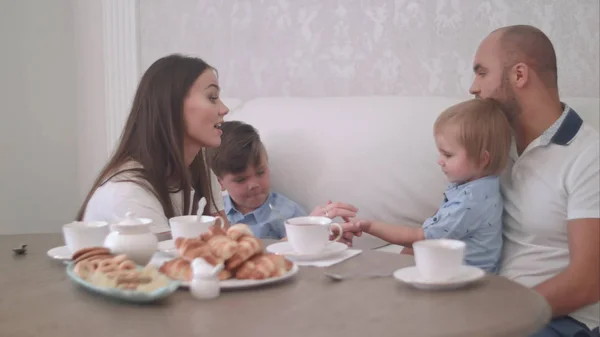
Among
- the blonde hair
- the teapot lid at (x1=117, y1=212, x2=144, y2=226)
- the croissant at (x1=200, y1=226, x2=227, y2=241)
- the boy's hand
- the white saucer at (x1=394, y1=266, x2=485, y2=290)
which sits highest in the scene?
the blonde hair

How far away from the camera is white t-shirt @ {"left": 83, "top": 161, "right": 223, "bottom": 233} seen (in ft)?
4.85

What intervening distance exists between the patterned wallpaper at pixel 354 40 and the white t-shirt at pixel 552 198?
0.57 metres

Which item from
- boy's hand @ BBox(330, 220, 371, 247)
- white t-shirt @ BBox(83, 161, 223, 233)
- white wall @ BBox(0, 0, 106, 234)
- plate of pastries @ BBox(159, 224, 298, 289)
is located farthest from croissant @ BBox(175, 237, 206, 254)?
white wall @ BBox(0, 0, 106, 234)

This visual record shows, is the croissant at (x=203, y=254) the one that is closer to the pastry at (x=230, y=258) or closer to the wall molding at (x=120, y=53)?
the pastry at (x=230, y=258)

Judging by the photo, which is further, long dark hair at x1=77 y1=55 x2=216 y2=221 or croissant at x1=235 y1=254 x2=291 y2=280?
long dark hair at x1=77 y1=55 x2=216 y2=221

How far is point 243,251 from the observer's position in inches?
40.1

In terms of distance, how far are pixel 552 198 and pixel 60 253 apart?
1.03 metres

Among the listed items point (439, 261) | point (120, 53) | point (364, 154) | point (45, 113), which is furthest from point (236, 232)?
point (45, 113)

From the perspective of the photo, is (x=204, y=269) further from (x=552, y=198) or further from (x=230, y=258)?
(x=552, y=198)

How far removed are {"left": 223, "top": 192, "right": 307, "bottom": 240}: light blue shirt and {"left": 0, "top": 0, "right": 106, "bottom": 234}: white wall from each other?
113 cm

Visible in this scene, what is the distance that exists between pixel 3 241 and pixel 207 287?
0.71m

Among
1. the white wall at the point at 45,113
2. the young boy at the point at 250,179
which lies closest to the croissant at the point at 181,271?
the young boy at the point at 250,179

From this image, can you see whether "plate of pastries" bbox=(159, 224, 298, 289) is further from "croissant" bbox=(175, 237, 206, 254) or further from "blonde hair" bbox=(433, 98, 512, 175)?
"blonde hair" bbox=(433, 98, 512, 175)

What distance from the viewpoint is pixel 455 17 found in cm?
221
